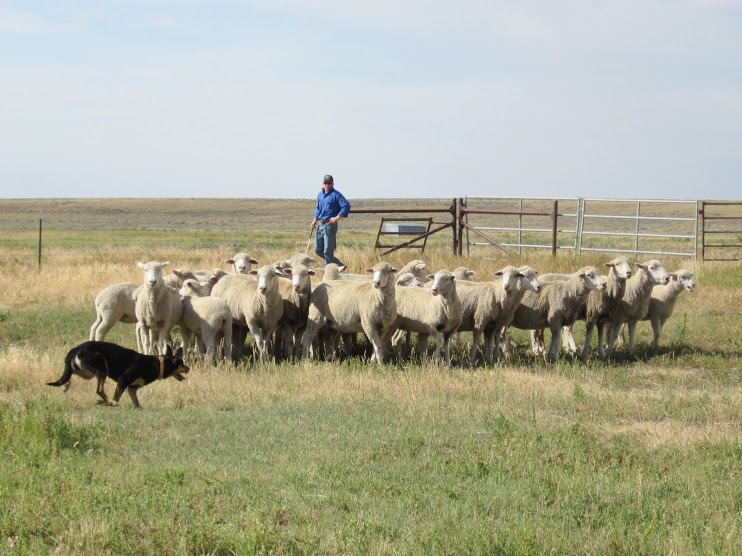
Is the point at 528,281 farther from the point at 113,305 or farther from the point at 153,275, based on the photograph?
the point at 113,305

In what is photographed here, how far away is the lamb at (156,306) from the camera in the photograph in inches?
504

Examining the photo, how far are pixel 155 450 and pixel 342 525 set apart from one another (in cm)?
256

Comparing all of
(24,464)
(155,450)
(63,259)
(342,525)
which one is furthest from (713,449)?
(63,259)

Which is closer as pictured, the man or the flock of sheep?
the flock of sheep

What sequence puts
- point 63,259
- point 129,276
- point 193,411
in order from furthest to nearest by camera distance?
point 63,259 < point 129,276 < point 193,411

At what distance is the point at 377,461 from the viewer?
25.5 ft

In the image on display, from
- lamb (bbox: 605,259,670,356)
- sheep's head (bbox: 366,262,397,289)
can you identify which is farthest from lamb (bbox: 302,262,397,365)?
lamb (bbox: 605,259,670,356)

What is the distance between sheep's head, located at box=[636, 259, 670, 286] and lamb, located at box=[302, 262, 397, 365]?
4478mm

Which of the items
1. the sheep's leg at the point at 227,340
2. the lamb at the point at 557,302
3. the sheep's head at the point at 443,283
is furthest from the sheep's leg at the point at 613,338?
the sheep's leg at the point at 227,340

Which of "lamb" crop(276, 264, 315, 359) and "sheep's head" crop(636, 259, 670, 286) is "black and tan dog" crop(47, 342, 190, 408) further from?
"sheep's head" crop(636, 259, 670, 286)

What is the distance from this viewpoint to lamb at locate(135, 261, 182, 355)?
12805 mm

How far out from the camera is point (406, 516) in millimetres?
6371

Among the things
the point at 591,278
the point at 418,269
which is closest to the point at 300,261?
the point at 418,269

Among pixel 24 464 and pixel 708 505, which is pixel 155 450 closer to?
pixel 24 464
